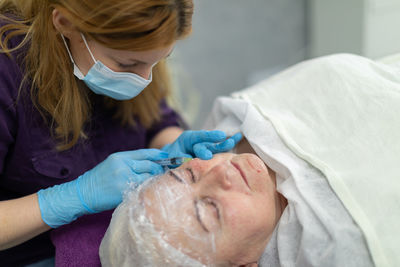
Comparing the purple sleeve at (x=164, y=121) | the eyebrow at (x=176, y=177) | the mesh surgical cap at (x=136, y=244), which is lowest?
the mesh surgical cap at (x=136, y=244)

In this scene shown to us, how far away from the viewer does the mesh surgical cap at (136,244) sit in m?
0.97

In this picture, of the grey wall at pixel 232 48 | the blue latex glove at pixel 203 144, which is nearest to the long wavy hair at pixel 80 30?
the blue latex glove at pixel 203 144

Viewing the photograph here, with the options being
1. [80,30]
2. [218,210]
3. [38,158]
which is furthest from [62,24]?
[218,210]

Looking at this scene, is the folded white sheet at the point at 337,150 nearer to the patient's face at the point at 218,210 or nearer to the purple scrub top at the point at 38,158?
the patient's face at the point at 218,210

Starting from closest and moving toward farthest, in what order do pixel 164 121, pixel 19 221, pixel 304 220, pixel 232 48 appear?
pixel 304 220 → pixel 19 221 → pixel 164 121 → pixel 232 48

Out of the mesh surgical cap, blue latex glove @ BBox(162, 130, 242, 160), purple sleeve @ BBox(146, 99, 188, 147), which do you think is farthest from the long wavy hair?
the mesh surgical cap

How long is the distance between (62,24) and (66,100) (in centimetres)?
25

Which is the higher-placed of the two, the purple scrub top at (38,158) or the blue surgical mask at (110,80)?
the blue surgical mask at (110,80)

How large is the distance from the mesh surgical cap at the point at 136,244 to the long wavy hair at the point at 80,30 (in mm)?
367

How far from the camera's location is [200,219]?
997 millimetres

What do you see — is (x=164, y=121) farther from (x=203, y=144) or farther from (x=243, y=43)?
(x=243, y=43)

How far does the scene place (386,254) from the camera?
2.79 feet

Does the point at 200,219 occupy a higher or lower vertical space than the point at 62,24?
lower

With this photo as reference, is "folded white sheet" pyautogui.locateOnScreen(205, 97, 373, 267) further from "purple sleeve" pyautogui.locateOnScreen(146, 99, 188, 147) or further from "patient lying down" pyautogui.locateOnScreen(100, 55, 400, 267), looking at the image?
"purple sleeve" pyautogui.locateOnScreen(146, 99, 188, 147)
